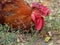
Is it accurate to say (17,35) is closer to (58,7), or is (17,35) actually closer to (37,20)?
(37,20)

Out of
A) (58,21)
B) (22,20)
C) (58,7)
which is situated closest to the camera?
(22,20)

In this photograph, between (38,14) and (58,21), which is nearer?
(38,14)

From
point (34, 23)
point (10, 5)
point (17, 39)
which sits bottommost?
point (17, 39)

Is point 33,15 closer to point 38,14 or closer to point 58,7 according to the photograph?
point 38,14

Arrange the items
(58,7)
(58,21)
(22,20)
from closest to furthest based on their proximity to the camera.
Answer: (22,20) → (58,21) → (58,7)

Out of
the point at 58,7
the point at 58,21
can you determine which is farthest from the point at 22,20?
the point at 58,7

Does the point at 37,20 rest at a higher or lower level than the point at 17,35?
higher

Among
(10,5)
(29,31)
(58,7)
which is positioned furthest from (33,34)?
(58,7)
